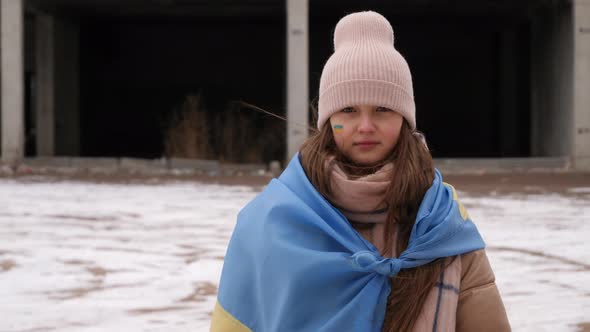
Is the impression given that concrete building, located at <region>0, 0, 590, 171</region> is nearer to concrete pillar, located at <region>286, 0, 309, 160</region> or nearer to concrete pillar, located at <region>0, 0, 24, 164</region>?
concrete pillar, located at <region>0, 0, 24, 164</region>

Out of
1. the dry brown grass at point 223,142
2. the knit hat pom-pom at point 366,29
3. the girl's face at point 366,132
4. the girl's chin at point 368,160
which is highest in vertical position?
the knit hat pom-pom at point 366,29

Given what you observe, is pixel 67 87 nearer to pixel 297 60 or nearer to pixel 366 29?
pixel 297 60

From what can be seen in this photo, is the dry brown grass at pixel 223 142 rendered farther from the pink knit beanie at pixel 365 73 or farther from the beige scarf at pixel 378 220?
the beige scarf at pixel 378 220

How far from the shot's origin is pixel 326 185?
62.3 inches

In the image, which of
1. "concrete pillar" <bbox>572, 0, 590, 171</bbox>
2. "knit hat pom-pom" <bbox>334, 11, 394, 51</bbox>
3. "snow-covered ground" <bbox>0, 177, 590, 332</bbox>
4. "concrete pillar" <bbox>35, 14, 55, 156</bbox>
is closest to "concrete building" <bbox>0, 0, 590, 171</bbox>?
"concrete pillar" <bbox>35, 14, 55, 156</bbox>

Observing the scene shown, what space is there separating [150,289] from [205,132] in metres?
9.36

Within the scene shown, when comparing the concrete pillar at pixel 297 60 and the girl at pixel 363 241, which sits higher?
the concrete pillar at pixel 297 60

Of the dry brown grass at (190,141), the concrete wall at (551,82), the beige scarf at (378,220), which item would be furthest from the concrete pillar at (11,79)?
the beige scarf at (378,220)

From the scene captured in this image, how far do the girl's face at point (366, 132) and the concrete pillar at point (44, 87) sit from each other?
1375 cm

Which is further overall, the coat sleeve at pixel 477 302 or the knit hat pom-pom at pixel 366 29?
the knit hat pom-pom at pixel 366 29

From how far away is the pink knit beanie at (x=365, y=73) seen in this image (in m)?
1.66

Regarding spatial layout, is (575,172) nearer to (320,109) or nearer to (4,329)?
(4,329)

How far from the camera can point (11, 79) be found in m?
12.4

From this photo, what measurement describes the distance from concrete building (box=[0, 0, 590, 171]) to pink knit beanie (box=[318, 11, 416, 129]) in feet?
37.6
